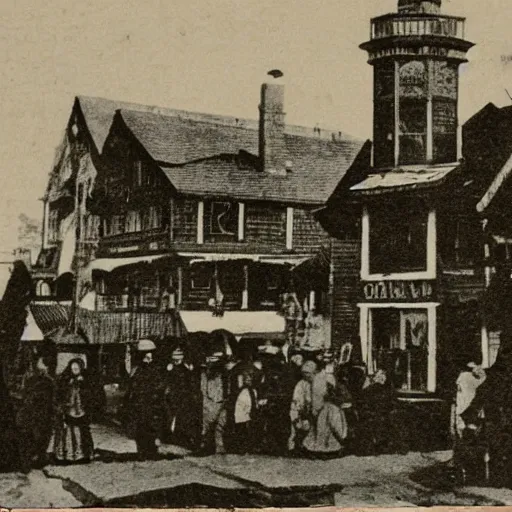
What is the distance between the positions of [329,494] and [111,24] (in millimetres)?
3696

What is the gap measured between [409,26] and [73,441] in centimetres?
391

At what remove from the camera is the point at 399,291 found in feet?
24.2

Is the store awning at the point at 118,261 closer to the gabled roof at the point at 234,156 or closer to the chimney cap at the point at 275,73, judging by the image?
the gabled roof at the point at 234,156

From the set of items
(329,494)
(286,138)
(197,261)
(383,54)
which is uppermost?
(383,54)

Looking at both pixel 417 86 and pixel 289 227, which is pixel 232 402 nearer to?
pixel 289 227

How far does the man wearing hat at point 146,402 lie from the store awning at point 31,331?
71 cm

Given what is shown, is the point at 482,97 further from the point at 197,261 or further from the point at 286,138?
the point at 197,261

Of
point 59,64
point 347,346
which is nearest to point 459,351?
point 347,346

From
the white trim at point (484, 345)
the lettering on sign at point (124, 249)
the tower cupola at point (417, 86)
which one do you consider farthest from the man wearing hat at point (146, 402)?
the white trim at point (484, 345)

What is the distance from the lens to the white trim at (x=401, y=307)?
287 inches

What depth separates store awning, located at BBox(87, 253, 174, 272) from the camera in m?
7.18

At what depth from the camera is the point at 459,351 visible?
7.34 m

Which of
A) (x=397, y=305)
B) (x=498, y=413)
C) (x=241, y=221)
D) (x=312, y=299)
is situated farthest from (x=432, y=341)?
(x=241, y=221)

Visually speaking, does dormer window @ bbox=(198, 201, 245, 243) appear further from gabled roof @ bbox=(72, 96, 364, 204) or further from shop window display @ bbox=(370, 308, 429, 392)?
shop window display @ bbox=(370, 308, 429, 392)
